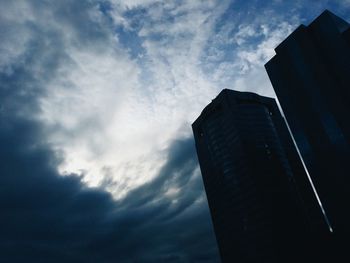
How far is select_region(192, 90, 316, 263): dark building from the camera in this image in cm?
16012

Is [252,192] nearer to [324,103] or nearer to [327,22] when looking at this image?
[324,103]

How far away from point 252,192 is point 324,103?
209ft

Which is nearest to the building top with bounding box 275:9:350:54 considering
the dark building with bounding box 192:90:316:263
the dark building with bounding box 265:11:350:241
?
the dark building with bounding box 265:11:350:241

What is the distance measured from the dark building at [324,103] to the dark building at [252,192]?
26.5 m

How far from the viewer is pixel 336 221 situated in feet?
455

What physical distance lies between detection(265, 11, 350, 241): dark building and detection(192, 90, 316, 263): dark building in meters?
26.5

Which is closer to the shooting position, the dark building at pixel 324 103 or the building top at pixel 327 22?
the dark building at pixel 324 103

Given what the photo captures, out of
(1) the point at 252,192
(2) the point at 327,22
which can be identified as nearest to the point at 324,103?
(2) the point at 327,22

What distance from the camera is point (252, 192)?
168375mm

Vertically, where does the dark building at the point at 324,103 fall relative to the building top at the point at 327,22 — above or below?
below

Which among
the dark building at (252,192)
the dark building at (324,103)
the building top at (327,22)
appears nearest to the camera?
the dark building at (324,103)

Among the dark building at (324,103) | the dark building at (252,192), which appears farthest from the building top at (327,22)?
the dark building at (252,192)

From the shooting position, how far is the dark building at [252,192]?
525ft

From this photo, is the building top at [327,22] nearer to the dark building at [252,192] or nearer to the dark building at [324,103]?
the dark building at [324,103]
